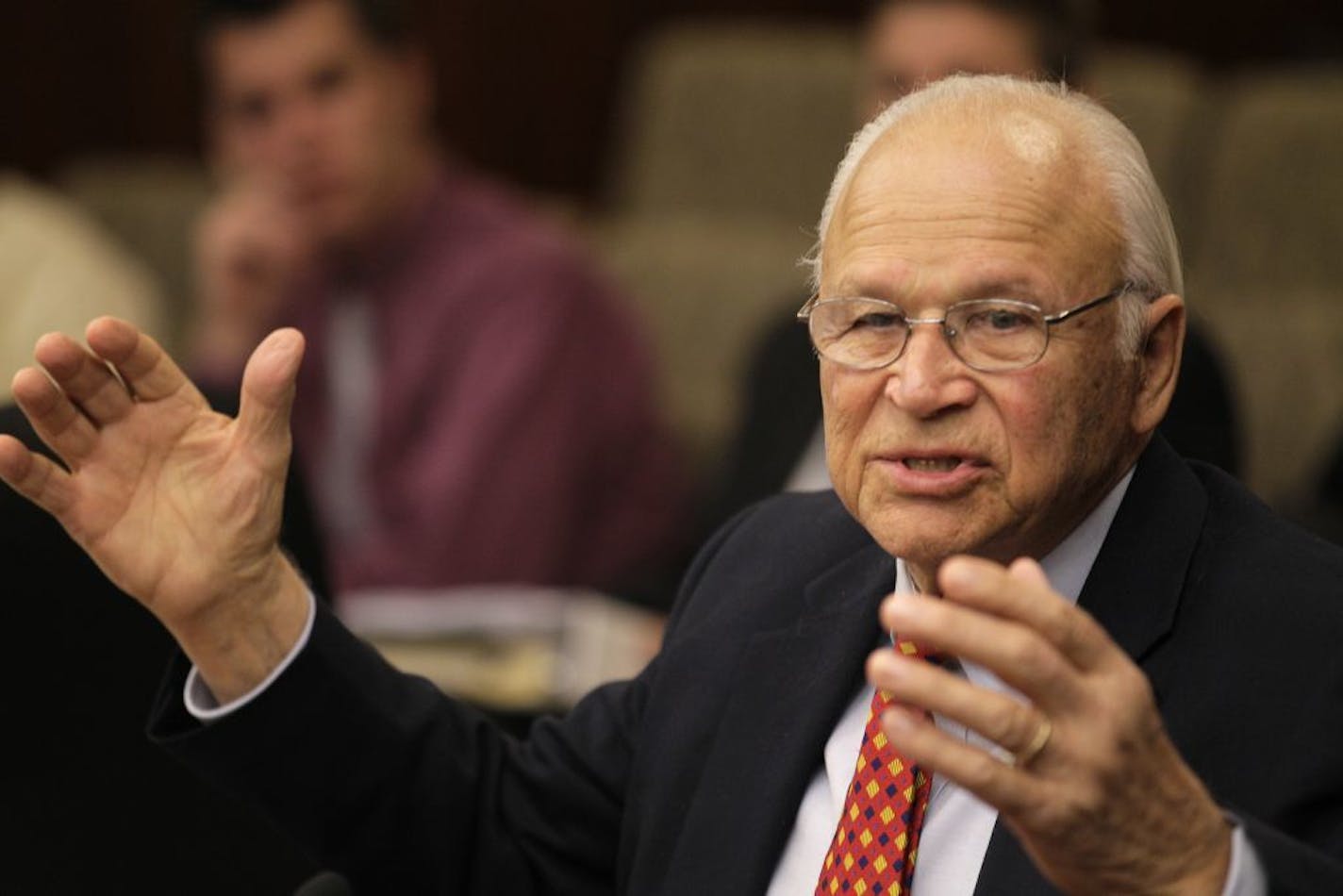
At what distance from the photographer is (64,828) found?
1.89 metres

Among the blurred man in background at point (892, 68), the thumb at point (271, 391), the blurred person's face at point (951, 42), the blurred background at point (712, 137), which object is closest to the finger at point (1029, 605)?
the thumb at point (271, 391)

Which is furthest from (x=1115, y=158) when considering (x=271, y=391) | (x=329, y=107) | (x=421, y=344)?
(x=329, y=107)

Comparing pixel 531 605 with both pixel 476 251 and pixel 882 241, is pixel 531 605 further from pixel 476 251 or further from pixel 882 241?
pixel 882 241

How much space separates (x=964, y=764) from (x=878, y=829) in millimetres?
372

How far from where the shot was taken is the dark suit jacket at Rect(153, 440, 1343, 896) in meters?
1.49

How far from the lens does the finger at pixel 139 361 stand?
5.38 ft

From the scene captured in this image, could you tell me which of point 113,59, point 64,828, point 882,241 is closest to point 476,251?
point 64,828

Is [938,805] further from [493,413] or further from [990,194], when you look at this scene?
[493,413]

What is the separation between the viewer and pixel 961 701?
3.90ft

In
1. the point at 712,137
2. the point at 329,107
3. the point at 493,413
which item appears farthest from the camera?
the point at 712,137

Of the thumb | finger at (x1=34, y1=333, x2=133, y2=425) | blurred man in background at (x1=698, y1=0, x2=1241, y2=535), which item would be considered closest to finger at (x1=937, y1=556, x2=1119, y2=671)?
the thumb

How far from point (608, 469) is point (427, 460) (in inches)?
11.8

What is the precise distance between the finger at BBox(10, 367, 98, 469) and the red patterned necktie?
2.06 ft

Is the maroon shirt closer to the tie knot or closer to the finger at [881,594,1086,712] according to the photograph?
the tie knot
